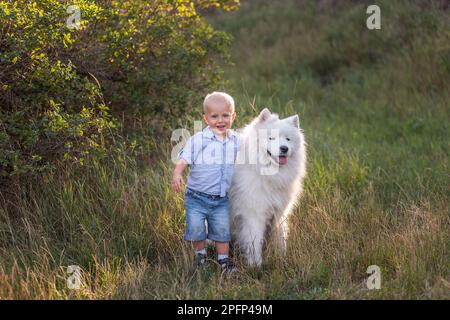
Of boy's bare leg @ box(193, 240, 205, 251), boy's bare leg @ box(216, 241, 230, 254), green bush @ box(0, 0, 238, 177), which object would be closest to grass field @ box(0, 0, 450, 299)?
boy's bare leg @ box(193, 240, 205, 251)

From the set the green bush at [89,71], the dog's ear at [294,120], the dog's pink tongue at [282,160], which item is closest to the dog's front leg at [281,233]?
the dog's pink tongue at [282,160]

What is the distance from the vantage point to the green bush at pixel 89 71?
17.3 feet

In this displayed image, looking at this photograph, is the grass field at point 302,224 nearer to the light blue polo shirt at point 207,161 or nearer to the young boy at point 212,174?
the young boy at point 212,174

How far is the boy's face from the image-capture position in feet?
15.8

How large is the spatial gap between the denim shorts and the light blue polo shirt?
0.24 feet

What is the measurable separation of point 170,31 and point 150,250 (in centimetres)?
284

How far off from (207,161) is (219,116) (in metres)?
0.39

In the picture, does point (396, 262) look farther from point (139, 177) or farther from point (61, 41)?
point (61, 41)

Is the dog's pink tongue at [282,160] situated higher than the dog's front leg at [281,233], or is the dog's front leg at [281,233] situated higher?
the dog's pink tongue at [282,160]

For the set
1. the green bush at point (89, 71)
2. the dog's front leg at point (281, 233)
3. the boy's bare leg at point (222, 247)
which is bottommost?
the boy's bare leg at point (222, 247)

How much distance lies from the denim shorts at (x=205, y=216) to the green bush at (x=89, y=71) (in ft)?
3.96

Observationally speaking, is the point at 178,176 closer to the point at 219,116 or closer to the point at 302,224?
the point at 219,116

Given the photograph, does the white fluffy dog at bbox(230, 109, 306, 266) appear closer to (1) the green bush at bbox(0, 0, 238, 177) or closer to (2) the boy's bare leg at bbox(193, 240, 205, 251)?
(2) the boy's bare leg at bbox(193, 240, 205, 251)

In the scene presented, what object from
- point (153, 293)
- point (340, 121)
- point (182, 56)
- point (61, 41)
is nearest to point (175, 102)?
point (182, 56)
